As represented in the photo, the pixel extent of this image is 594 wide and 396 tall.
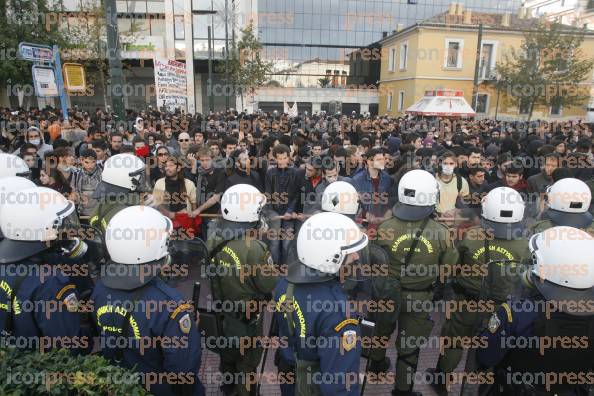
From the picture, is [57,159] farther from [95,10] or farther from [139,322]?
[95,10]

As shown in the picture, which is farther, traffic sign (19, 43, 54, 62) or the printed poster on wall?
the printed poster on wall

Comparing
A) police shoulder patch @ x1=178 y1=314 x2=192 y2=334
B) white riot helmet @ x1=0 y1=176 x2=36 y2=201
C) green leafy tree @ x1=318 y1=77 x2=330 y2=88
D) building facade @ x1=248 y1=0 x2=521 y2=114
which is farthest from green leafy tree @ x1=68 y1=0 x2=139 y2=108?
green leafy tree @ x1=318 y1=77 x2=330 y2=88

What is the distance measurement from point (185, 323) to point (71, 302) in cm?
79

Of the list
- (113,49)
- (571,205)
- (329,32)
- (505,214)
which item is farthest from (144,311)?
(329,32)

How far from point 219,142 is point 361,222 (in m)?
4.12

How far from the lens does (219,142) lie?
8.09m

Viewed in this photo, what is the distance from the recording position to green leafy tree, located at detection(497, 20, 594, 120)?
88.6ft

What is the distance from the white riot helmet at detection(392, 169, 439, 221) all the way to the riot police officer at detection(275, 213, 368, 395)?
117 cm

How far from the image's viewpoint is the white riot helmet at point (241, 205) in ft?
11.3

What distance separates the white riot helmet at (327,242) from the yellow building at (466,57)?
104ft

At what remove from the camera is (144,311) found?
8.19ft

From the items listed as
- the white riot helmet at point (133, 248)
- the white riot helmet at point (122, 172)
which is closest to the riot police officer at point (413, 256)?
the white riot helmet at point (133, 248)

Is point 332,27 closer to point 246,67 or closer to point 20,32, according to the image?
point 246,67

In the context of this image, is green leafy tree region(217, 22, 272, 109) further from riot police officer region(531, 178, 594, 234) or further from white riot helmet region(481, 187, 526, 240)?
white riot helmet region(481, 187, 526, 240)
